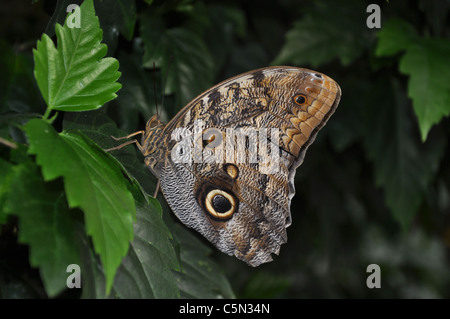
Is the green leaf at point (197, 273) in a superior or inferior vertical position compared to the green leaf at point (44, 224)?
inferior

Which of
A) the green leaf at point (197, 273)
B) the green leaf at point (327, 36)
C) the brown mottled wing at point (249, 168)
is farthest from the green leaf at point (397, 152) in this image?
the green leaf at point (197, 273)

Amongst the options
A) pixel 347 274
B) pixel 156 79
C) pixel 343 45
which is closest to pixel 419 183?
pixel 343 45

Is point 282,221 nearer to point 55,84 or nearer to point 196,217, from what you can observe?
point 196,217

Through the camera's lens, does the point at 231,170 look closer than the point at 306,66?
Yes

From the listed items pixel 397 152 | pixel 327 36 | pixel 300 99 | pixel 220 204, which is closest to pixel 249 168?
pixel 220 204

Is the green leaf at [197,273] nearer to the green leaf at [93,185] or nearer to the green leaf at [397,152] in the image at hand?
the green leaf at [93,185]

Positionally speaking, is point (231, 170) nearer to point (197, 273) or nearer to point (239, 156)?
point (239, 156)

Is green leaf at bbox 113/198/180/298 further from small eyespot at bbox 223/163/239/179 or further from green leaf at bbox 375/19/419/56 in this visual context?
green leaf at bbox 375/19/419/56
